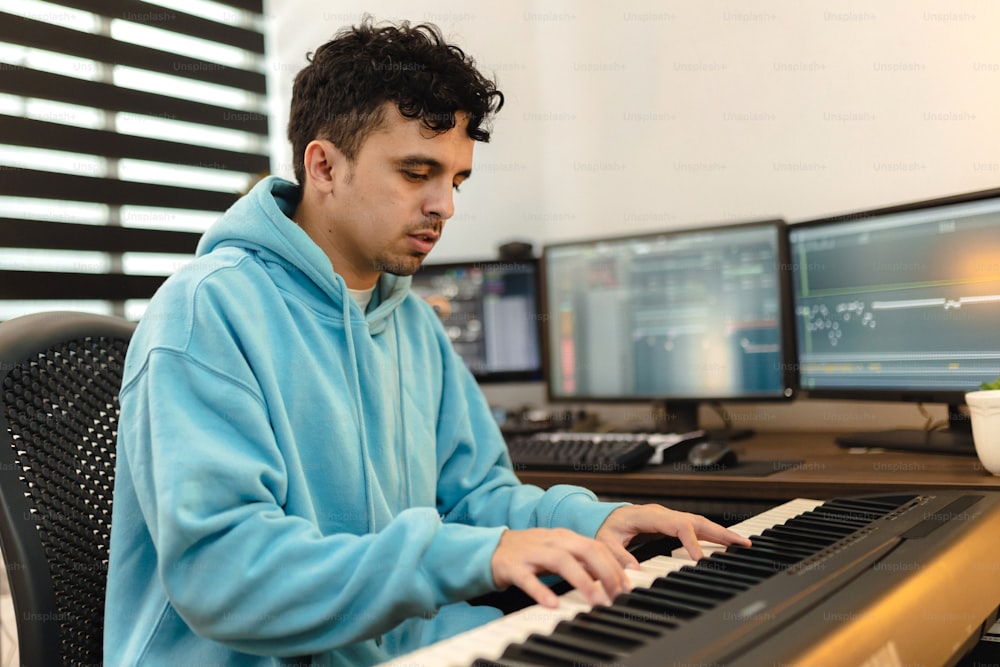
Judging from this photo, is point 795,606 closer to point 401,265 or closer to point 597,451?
point 401,265

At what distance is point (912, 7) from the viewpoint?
6.10ft

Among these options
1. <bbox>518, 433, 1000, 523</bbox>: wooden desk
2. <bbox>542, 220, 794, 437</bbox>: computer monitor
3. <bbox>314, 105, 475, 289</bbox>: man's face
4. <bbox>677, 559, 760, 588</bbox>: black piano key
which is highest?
<bbox>314, 105, 475, 289</bbox>: man's face

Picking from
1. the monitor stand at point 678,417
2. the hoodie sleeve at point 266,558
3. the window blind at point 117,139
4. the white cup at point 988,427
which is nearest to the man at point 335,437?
the hoodie sleeve at point 266,558

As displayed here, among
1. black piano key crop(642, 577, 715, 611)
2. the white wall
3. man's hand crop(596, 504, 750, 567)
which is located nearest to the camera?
black piano key crop(642, 577, 715, 611)

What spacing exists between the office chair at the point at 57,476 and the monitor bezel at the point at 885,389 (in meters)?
1.39

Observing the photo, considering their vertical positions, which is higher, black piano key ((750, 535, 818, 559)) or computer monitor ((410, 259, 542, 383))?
computer monitor ((410, 259, 542, 383))

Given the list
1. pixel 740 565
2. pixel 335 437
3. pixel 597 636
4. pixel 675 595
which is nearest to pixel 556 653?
pixel 597 636

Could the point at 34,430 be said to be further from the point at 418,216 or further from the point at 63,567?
the point at 418,216

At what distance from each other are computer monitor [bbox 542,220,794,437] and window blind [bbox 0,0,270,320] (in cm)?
108

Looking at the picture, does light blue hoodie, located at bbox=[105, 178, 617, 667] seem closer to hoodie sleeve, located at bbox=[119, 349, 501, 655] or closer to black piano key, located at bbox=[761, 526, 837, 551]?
hoodie sleeve, located at bbox=[119, 349, 501, 655]

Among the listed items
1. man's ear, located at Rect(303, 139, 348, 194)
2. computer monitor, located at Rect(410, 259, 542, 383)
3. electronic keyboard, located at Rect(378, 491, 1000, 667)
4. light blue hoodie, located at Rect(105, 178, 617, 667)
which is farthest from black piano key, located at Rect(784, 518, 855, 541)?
computer monitor, located at Rect(410, 259, 542, 383)

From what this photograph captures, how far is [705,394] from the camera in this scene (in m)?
1.98

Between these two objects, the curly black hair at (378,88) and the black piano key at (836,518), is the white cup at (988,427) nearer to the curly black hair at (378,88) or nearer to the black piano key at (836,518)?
the black piano key at (836,518)

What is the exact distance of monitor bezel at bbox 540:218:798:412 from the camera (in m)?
1.84
